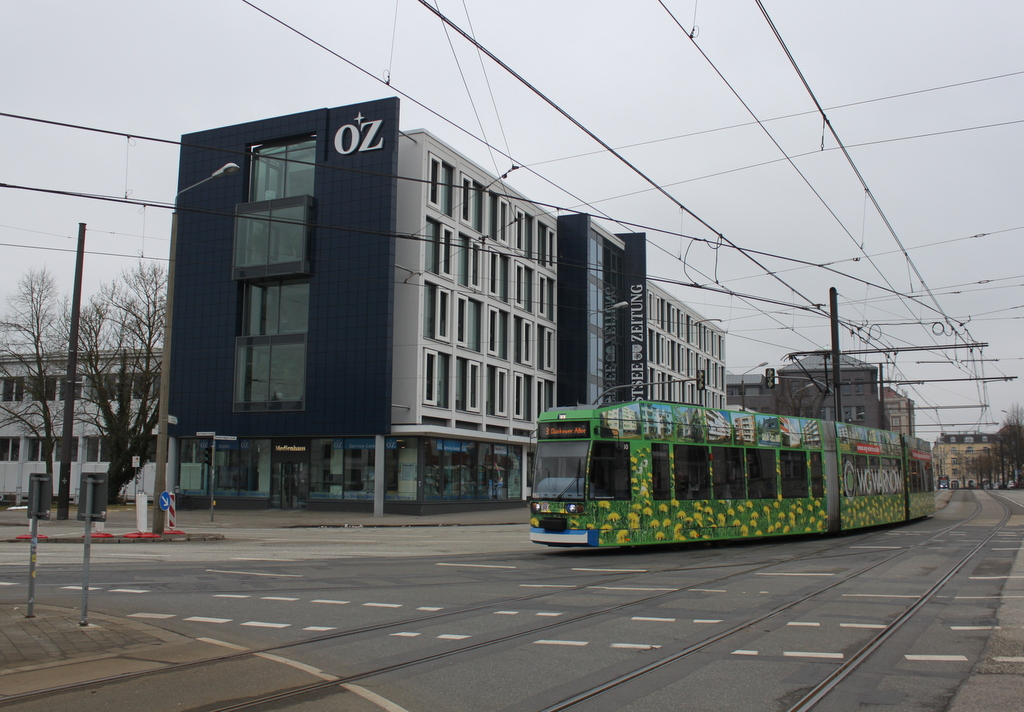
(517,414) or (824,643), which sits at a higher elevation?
(517,414)

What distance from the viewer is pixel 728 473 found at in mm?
20469

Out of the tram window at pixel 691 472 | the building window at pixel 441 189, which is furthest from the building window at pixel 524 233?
the tram window at pixel 691 472

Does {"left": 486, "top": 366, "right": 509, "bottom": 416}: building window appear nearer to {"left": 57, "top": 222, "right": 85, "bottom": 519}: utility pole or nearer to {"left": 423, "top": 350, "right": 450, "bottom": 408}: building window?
{"left": 423, "top": 350, "right": 450, "bottom": 408}: building window

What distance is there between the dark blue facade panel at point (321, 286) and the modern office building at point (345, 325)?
78 millimetres

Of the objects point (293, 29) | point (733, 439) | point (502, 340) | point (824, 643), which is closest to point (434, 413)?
point (502, 340)

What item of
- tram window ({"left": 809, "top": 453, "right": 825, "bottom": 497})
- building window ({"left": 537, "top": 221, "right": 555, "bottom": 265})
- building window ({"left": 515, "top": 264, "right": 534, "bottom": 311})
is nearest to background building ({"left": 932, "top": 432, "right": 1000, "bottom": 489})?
building window ({"left": 537, "top": 221, "right": 555, "bottom": 265})

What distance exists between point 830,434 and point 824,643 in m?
17.0

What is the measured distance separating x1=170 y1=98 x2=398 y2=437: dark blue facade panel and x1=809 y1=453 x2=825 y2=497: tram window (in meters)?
20.8

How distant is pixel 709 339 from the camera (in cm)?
8481

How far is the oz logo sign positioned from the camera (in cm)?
3978

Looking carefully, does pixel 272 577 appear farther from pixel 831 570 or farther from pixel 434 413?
pixel 434 413

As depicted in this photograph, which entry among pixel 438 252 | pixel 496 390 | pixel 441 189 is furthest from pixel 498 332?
pixel 441 189

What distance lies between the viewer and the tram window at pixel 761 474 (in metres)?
21.1

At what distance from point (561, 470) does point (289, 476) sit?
2651 centimetres
